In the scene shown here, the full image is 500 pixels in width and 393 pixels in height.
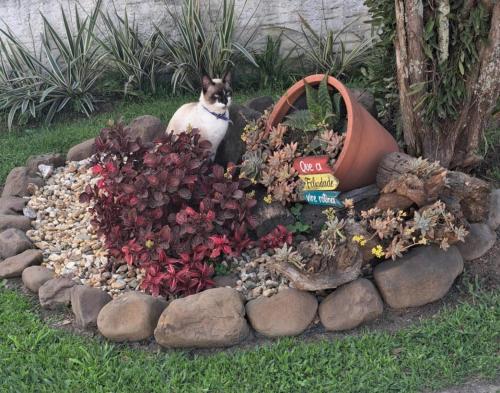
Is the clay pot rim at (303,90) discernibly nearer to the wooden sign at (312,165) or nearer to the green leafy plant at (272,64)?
the wooden sign at (312,165)

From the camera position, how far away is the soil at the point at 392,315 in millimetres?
3602

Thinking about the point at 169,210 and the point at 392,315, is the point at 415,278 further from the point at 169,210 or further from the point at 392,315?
the point at 169,210

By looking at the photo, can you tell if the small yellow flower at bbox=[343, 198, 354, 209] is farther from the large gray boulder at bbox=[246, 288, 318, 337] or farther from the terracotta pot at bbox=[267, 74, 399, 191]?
the large gray boulder at bbox=[246, 288, 318, 337]

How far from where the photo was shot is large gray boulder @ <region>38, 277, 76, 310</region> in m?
3.94

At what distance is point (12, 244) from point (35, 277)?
43cm

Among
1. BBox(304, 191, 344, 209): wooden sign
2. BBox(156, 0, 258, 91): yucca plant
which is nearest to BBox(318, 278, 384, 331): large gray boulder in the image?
BBox(304, 191, 344, 209): wooden sign

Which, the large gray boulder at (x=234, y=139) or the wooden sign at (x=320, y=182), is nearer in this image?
the wooden sign at (x=320, y=182)

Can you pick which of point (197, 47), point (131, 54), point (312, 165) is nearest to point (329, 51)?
point (197, 47)

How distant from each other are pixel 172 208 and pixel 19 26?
3765 millimetres

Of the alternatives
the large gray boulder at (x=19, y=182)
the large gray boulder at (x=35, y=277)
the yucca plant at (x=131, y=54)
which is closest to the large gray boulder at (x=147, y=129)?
the large gray boulder at (x=19, y=182)

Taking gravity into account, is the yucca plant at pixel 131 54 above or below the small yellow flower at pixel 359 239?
above

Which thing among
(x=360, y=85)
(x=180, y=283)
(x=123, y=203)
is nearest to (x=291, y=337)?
(x=180, y=283)

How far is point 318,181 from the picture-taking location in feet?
13.1

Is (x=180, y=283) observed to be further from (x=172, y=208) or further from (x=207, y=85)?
(x=207, y=85)
